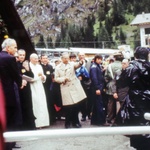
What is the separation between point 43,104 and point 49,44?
92518 mm

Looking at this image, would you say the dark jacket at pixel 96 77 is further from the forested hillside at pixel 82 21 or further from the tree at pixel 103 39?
the tree at pixel 103 39

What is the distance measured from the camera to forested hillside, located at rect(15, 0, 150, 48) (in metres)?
92.9

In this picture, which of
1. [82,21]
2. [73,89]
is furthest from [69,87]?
[82,21]

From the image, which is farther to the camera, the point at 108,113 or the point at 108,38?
the point at 108,38

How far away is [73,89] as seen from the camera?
7.48 metres

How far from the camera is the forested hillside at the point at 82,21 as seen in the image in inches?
3659

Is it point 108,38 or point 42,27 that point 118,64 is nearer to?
point 108,38

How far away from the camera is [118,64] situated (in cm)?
779

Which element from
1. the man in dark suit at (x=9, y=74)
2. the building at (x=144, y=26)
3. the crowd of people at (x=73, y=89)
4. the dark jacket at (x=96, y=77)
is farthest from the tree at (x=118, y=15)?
the man in dark suit at (x=9, y=74)

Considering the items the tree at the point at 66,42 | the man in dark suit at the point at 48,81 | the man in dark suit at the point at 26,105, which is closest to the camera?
the man in dark suit at the point at 26,105

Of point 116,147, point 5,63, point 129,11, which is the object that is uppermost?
point 129,11

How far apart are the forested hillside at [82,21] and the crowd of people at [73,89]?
58.3 meters

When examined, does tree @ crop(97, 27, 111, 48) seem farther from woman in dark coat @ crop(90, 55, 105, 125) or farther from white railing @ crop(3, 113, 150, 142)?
white railing @ crop(3, 113, 150, 142)

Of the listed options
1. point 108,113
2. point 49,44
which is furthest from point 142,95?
point 49,44
